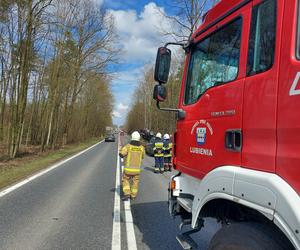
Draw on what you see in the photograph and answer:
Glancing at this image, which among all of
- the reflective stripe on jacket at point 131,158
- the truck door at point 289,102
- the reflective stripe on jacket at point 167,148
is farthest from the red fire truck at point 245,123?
the reflective stripe on jacket at point 167,148

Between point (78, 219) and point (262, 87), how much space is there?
536cm

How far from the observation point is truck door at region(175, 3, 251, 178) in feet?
11.0

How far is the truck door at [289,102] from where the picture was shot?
2.58 meters

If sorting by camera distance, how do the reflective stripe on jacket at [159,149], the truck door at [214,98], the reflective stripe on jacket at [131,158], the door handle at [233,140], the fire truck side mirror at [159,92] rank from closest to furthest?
the door handle at [233,140] < the truck door at [214,98] < the fire truck side mirror at [159,92] < the reflective stripe on jacket at [131,158] < the reflective stripe on jacket at [159,149]

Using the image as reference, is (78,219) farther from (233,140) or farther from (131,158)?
(233,140)

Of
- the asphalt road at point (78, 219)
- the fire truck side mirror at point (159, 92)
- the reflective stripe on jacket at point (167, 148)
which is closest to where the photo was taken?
the fire truck side mirror at point (159, 92)

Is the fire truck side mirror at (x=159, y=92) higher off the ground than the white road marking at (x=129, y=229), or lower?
higher

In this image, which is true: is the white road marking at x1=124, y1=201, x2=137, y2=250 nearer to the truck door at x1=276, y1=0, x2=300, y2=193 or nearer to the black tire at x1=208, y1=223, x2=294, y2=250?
the black tire at x1=208, y1=223, x2=294, y2=250

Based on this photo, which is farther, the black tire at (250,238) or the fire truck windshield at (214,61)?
the fire truck windshield at (214,61)

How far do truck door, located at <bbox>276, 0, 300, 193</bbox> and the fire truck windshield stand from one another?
2.27ft

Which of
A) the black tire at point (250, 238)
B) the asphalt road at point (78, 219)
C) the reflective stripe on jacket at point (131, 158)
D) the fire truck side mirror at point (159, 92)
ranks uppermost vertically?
the fire truck side mirror at point (159, 92)

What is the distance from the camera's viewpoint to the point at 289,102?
8.73 feet

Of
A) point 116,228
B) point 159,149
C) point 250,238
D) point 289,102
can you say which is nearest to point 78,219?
point 116,228

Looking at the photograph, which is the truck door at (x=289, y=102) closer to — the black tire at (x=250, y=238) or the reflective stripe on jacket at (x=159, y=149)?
the black tire at (x=250, y=238)
